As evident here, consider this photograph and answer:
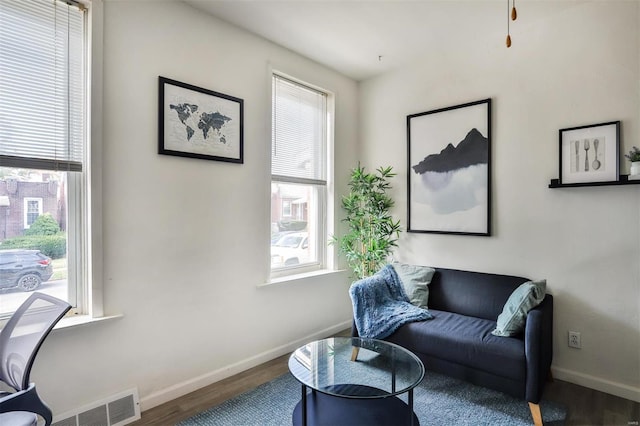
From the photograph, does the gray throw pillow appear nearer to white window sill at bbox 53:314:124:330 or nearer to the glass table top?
the glass table top

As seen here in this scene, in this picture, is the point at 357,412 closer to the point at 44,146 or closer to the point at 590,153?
the point at 44,146

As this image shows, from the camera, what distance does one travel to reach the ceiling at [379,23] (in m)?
2.41

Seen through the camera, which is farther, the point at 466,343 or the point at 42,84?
the point at 466,343

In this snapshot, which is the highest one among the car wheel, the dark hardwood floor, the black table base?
the car wheel

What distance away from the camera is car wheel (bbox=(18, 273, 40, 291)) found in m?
1.80

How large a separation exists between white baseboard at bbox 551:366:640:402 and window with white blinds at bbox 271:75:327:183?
257 cm

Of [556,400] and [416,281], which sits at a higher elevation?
[416,281]

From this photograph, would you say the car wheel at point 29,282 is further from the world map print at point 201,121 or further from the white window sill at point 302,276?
the white window sill at point 302,276

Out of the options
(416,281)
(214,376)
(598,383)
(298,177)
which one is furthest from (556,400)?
(298,177)

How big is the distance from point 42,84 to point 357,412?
95.9 inches

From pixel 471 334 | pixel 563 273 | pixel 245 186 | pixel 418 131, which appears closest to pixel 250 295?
pixel 245 186

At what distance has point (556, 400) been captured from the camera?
2.22 meters

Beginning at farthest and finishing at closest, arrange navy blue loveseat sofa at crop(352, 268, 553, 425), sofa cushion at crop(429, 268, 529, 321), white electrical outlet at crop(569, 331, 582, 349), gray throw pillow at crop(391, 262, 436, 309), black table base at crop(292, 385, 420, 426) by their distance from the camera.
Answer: gray throw pillow at crop(391, 262, 436, 309) < sofa cushion at crop(429, 268, 529, 321) < white electrical outlet at crop(569, 331, 582, 349) < navy blue loveseat sofa at crop(352, 268, 553, 425) < black table base at crop(292, 385, 420, 426)

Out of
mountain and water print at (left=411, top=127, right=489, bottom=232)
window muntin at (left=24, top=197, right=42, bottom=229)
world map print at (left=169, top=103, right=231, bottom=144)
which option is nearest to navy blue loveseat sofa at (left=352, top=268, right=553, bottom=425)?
mountain and water print at (left=411, top=127, right=489, bottom=232)
